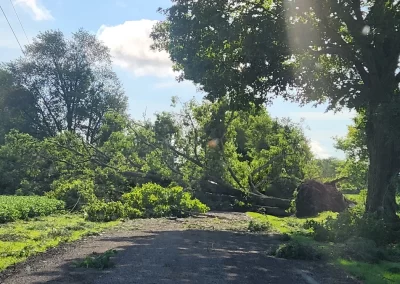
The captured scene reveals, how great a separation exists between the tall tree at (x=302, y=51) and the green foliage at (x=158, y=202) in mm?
7524

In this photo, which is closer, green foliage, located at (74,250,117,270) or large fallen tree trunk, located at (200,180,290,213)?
green foliage, located at (74,250,117,270)

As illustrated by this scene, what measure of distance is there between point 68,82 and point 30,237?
2068 inches

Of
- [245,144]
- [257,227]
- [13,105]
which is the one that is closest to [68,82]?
[13,105]

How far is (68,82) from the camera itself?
6656 cm

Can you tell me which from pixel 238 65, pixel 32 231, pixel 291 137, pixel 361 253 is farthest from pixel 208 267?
pixel 291 137

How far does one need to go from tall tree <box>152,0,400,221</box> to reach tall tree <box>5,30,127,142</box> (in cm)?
4600

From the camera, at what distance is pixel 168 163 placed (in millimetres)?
32469

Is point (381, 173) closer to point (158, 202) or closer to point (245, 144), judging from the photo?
point (158, 202)

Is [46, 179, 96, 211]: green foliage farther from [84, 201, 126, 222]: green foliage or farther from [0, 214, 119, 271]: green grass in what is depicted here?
[0, 214, 119, 271]: green grass

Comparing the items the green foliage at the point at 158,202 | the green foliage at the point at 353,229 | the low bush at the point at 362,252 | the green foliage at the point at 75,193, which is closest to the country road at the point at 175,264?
the low bush at the point at 362,252

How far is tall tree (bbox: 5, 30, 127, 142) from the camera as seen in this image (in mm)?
65188

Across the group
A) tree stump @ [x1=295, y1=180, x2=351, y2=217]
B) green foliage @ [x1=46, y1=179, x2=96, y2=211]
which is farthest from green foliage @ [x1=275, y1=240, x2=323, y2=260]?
tree stump @ [x1=295, y1=180, x2=351, y2=217]

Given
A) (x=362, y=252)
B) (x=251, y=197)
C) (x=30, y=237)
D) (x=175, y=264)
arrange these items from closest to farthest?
(x=175, y=264), (x=362, y=252), (x=30, y=237), (x=251, y=197)

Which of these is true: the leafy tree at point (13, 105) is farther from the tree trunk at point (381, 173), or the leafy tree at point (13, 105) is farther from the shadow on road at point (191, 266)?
the tree trunk at point (381, 173)
